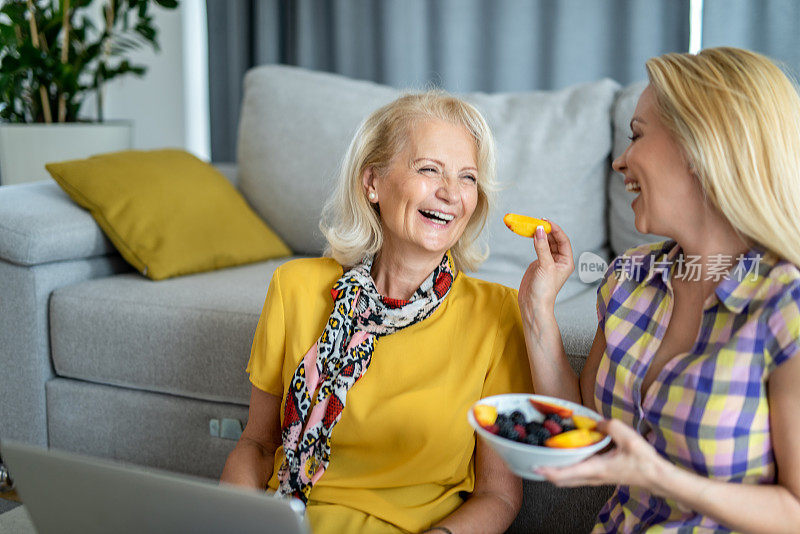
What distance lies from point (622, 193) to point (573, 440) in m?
1.49

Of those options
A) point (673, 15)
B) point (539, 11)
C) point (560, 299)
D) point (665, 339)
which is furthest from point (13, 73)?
point (665, 339)

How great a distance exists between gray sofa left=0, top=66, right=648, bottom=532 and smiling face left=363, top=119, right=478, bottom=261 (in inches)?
16.3

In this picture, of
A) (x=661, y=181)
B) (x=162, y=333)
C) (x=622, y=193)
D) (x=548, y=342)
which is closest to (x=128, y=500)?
(x=548, y=342)

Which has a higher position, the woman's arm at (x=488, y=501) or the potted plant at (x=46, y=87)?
the potted plant at (x=46, y=87)

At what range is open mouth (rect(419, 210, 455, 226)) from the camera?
135 centimetres

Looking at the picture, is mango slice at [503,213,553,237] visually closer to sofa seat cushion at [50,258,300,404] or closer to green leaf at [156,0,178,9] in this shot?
sofa seat cushion at [50,258,300,404]

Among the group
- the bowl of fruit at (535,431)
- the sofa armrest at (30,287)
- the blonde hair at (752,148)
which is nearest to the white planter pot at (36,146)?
the sofa armrest at (30,287)

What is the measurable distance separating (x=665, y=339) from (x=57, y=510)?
81 centimetres

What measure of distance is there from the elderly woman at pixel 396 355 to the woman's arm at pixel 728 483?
40 centimetres

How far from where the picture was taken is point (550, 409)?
990mm

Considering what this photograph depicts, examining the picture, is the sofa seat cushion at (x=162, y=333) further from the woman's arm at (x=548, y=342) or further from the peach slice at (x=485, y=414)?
the peach slice at (x=485, y=414)

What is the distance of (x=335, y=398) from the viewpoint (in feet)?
4.28

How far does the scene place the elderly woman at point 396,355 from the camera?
1.29 m

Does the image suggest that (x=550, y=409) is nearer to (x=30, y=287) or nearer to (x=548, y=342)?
(x=548, y=342)
